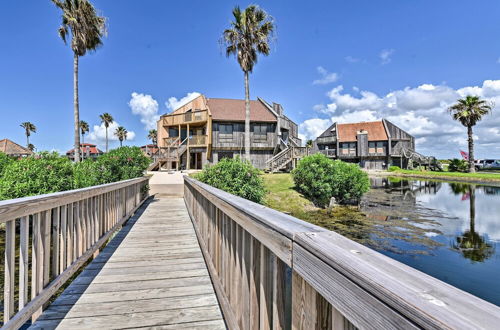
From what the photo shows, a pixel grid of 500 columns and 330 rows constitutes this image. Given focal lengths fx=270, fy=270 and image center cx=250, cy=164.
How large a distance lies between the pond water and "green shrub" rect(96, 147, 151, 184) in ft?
30.6

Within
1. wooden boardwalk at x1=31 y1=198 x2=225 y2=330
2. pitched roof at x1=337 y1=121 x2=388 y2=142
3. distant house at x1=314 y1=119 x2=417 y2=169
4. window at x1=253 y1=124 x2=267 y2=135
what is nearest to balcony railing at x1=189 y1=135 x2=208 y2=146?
window at x1=253 y1=124 x2=267 y2=135

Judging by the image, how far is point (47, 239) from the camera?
2.63 meters

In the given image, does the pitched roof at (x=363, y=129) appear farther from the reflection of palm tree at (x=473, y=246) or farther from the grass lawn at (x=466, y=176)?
the reflection of palm tree at (x=473, y=246)

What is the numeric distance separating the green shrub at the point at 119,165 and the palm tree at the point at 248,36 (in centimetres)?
931

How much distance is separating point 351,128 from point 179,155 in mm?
31429

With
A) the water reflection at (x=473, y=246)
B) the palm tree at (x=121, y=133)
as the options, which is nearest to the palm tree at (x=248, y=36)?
the water reflection at (x=473, y=246)

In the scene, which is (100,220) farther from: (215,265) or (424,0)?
(424,0)

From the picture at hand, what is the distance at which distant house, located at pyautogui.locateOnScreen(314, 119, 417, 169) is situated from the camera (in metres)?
42.4

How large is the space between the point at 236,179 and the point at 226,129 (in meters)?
18.5

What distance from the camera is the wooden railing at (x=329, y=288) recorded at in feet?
1.83

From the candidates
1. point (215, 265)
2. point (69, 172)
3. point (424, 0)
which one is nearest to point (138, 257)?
point (215, 265)

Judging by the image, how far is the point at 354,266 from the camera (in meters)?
0.81

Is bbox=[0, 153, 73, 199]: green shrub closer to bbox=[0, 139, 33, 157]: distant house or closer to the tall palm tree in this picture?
bbox=[0, 139, 33, 157]: distant house

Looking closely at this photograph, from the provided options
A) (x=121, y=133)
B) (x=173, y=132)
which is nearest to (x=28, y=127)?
(x=121, y=133)
